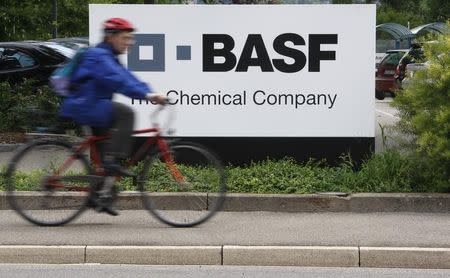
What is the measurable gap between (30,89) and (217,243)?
7.80 metres

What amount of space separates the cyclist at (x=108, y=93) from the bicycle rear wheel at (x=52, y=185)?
31 centimetres

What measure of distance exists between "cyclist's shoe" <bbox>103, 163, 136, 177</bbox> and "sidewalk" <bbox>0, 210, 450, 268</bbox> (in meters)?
0.49

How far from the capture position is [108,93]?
7270mm

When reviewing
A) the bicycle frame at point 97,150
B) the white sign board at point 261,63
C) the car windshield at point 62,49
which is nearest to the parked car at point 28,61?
the car windshield at point 62,49

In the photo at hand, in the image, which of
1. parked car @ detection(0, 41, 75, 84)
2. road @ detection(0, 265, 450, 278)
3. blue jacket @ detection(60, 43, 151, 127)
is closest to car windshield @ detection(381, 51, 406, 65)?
parked car @ detection(0, 41, 75, 84)

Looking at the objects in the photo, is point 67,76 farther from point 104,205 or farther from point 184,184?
point 184,184

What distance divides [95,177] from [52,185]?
464mm

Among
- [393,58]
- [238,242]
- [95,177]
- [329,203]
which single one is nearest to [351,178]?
[329,203]

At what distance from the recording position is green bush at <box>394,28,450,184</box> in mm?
8477

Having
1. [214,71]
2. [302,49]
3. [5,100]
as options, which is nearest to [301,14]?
[302,49]

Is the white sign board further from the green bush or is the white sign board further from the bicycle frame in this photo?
the bicycle frame

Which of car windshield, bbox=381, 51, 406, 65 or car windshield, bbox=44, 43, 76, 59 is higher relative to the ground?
car windshield, bbox=381, 51, 406, 65

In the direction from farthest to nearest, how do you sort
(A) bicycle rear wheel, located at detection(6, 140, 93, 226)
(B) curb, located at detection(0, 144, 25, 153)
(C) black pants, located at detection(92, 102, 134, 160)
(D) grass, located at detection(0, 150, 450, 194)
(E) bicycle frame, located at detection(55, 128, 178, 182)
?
1. (B) curb, located at detection(0, 144, 25, 153)
2. (D) grass, located at detection(0, 150, 450, 194)
3. (A) bicycle rear wheel, located at detection(6, 140, 93, 226)
4. (E) bicycle frame, located at detection(55, 128, 178, 182)
5. (C) black pants, located at detection(92, 102, 134, 160)

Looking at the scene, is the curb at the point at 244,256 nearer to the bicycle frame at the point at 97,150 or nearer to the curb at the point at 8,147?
the bicycle frame at the point at 97,150
